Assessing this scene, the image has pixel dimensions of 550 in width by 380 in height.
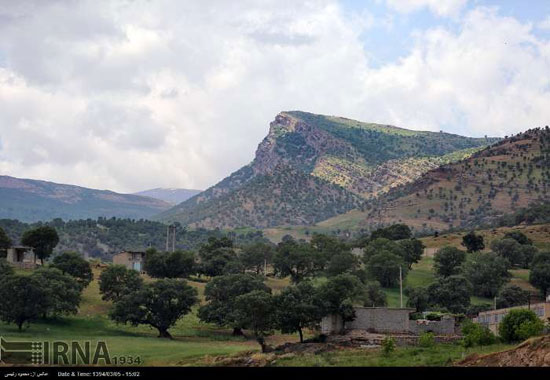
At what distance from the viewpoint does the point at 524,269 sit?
136 m

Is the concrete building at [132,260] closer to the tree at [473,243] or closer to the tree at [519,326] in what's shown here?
the tree at [473,243]

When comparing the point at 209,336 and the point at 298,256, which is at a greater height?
Answer: the point at 298,256

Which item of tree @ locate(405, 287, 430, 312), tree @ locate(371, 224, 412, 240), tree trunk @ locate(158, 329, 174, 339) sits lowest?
tree trunk @ locate(158, 329, 174, 339)

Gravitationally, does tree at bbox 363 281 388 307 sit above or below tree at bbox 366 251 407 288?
below

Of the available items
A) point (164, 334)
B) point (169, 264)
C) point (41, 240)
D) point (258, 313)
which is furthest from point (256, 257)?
point (258, 313)

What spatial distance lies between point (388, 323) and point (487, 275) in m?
42.1

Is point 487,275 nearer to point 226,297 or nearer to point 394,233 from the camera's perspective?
point 226,297

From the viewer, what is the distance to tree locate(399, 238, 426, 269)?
5330 inches

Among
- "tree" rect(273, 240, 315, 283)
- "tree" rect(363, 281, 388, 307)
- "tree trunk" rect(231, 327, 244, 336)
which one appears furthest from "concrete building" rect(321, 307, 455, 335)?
"tree" rect(273, 240, 315, 283)

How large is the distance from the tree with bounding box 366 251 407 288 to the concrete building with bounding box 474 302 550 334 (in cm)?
3108

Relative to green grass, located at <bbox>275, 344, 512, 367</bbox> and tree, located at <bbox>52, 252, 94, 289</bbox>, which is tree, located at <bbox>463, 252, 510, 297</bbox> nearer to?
tree, located at <bbox>52, 252, 94, 289</bbox>

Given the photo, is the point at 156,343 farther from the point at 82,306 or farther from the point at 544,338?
the point at 544,338
